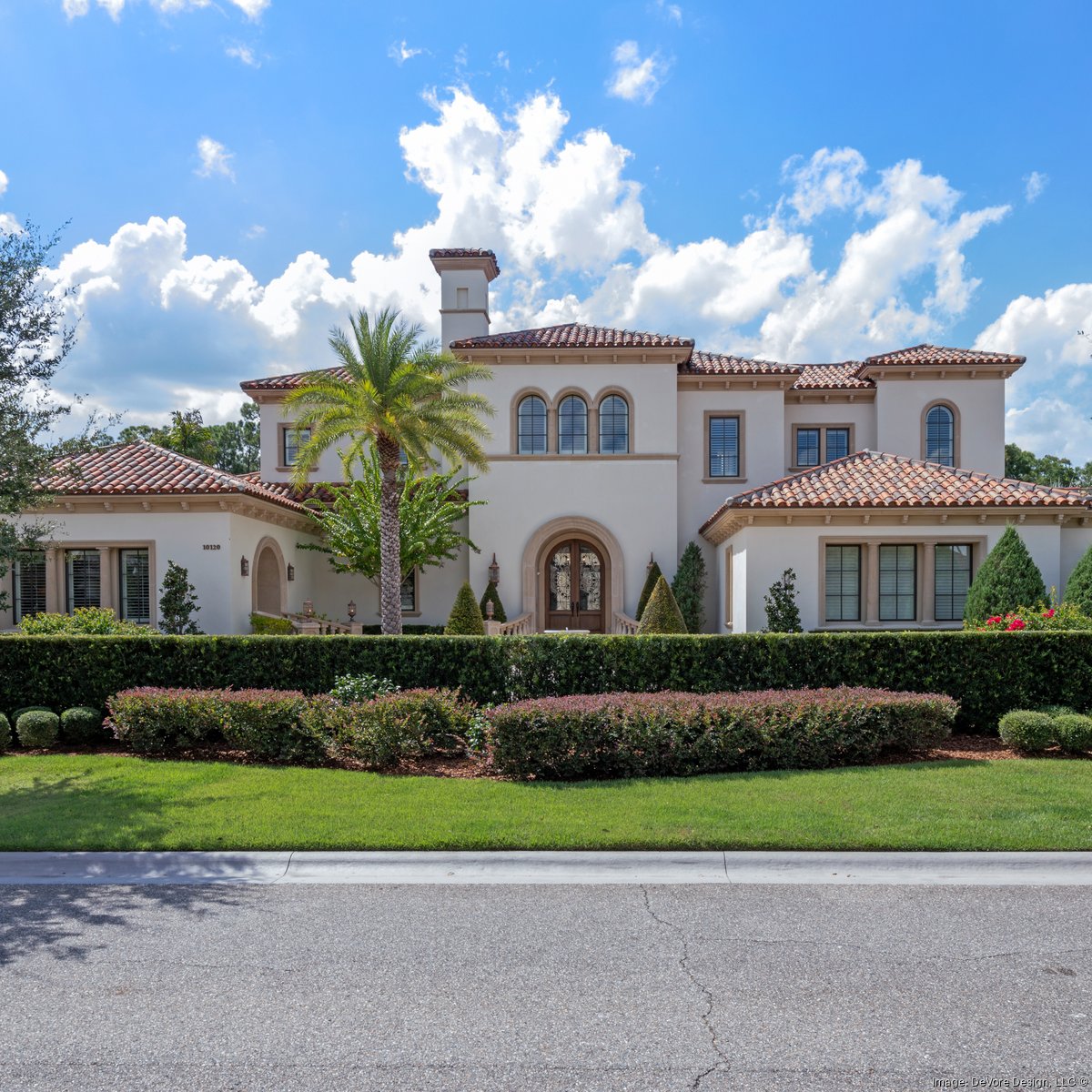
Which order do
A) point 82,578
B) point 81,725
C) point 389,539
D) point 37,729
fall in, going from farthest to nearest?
point 82,578 → point 389,539 → point 81,725 → point 37,729

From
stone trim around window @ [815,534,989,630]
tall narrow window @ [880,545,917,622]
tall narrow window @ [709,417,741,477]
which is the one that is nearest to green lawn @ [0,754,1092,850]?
stone trim around window @ [815,534,989,630]

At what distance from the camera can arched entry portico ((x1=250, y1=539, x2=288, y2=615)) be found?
22281 millimetres

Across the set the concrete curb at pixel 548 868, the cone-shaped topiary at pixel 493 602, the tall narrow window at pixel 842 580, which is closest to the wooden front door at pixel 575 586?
the cone-shaped topiary at pixel 493 602

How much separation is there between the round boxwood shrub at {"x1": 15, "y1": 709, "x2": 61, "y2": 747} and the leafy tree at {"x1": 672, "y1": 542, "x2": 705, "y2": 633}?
1463cm

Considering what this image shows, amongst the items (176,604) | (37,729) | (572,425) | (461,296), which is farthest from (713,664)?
(461,296)

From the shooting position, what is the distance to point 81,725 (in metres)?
12.3

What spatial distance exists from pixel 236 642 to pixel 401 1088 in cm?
986

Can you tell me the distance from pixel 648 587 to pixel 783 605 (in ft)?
16.7

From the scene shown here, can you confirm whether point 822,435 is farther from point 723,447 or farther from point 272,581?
point 272,581

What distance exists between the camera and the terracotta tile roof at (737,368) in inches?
961

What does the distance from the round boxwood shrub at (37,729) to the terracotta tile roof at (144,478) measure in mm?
6627

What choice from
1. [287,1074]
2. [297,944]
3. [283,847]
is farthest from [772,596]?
[287,1074]

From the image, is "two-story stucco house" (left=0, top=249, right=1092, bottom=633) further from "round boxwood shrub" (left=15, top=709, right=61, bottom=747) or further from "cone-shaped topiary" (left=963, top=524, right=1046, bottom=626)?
"round boxwood shrub" (left=15, top=709, right=61, bottom=747)

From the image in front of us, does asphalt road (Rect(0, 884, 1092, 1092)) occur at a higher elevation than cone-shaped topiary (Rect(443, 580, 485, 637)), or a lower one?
lower
